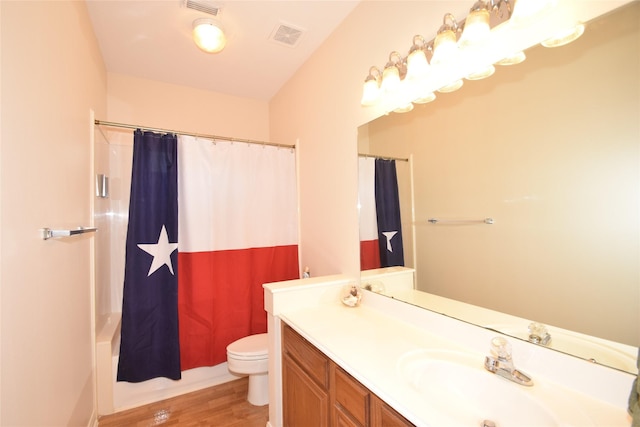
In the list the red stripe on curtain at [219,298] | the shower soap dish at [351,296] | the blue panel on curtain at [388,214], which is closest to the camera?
the blue panel on curtain at [388,214]

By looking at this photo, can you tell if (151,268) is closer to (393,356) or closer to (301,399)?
(301,399)

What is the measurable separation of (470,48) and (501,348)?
3.84 ft

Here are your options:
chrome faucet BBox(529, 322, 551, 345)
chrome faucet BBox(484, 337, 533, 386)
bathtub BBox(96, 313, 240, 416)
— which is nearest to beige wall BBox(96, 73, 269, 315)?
bathtub BBox(96, 313, 240, 416)

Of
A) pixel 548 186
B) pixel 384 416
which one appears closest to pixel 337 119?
pixel 548 186

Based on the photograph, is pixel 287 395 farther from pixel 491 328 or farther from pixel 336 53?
pixel 336 53

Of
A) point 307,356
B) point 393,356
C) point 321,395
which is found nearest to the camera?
point 393,356

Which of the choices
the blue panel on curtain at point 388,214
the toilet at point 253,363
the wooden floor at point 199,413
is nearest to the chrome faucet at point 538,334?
the blue panel on curtain at point 388,214

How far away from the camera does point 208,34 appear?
190 centimetres

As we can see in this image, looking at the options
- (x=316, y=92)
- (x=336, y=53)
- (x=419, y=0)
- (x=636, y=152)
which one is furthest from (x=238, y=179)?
(x=636, y=152)

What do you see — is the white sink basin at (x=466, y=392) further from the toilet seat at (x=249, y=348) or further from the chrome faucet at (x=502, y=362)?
the toilet seat at (x=249, y=348)

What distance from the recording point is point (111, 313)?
226cm

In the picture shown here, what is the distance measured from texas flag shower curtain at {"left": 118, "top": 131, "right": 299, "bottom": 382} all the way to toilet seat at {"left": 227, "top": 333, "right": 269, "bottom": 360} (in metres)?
0.19

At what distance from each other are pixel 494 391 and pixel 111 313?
8.85 ft

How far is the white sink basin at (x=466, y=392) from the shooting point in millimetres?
786
